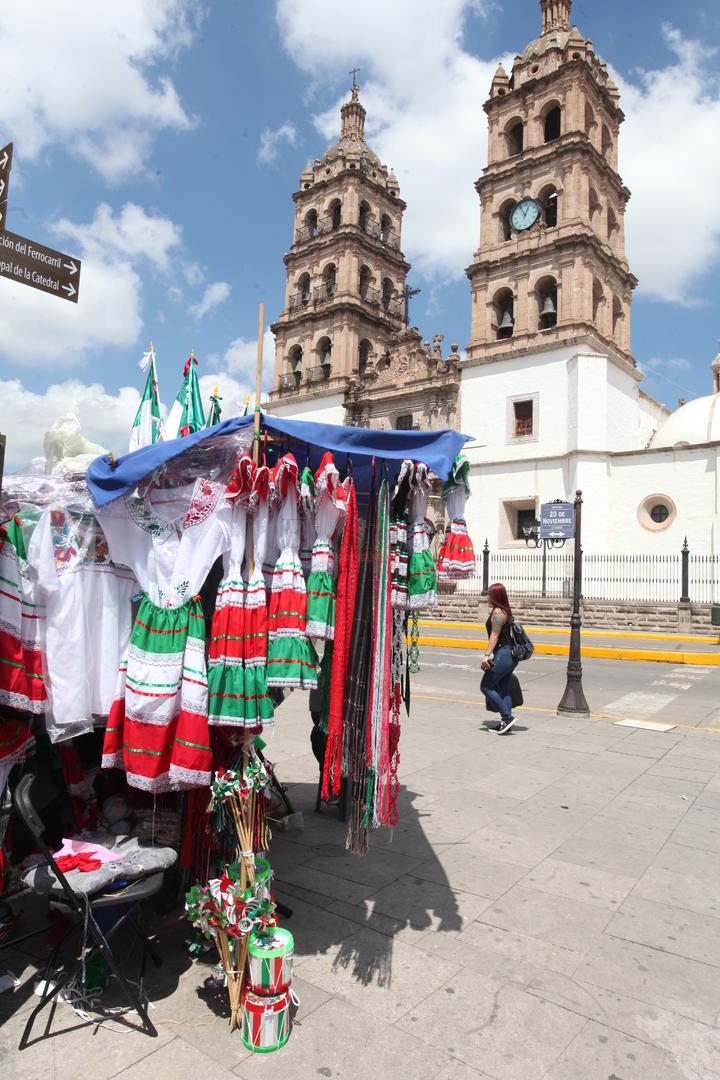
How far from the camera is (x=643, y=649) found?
1755 cm

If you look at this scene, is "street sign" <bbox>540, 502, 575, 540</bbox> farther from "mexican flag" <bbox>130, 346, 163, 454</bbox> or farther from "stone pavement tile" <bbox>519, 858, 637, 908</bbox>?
"stone pavement tile" <bbox>519, 858, 637, 908</bbox>

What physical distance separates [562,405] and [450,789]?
84.1ft

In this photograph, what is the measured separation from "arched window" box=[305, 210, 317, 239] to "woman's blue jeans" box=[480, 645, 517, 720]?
37496 millimetres

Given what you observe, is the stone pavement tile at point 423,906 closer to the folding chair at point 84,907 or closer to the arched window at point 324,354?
the folding chair at point 84,907

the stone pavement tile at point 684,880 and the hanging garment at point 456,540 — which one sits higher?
the hanging garment at point 456,540

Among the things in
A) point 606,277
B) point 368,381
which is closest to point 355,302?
point 368,381

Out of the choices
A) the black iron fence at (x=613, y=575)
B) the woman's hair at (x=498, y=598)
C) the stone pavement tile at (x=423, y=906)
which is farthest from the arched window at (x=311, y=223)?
the stone pavement tile at (x=423, y=906)

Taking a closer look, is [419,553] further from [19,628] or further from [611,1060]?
[611,1060]

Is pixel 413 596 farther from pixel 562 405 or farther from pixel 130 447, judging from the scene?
pixel 562 405

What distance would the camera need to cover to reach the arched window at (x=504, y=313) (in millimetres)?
31891

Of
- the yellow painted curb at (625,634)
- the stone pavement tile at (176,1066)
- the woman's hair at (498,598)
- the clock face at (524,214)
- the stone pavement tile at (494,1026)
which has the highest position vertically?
the clock face at (524,214)

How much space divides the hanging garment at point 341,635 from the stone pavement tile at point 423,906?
0.92 m

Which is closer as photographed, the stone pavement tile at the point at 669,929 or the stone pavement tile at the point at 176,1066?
the stone pavement tile at the point at 176,1066

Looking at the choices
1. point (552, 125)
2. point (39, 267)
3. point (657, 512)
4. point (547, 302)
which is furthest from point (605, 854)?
point (552, 125)
